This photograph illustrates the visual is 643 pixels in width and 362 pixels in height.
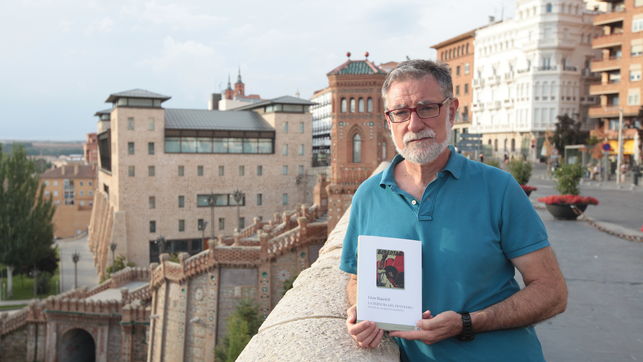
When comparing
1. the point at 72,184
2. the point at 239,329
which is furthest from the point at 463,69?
the point at 72,184

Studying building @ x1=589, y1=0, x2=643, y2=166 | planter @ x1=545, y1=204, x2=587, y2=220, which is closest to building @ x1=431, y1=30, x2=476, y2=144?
building @ x1=589, y1=0, x2=643, y2=166

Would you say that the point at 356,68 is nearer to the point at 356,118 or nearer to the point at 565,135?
the point at 356,118

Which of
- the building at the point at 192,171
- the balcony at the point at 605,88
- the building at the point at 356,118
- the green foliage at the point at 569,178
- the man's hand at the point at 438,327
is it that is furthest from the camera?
the building at the point at 192,171

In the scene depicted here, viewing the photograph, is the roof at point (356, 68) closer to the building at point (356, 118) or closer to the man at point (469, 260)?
the building at point (356, 118)

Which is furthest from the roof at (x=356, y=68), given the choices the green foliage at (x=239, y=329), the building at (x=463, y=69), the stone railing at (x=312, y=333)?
the building at (x=463, y=69)

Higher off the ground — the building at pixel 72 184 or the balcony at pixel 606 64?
the balcony at pixel 606 64

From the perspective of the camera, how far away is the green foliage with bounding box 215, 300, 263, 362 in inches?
935

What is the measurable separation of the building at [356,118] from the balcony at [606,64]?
25780mm

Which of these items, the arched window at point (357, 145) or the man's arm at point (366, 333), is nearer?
the man's arm at point (366, 333)

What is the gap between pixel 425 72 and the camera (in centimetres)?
291

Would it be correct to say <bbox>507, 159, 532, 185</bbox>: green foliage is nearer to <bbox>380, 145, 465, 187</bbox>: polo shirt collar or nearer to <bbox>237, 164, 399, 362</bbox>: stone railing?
<bbox>237, 164, 399, 362</bbox>: stone railing

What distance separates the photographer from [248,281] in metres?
28.6

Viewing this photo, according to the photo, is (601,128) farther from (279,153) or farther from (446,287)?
(446,287)

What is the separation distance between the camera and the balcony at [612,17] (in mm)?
47375
